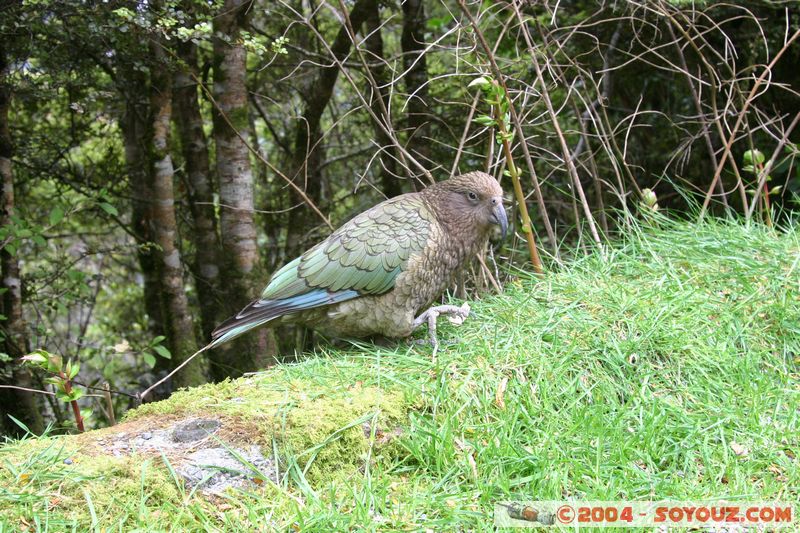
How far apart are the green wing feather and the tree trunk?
1.99 meters

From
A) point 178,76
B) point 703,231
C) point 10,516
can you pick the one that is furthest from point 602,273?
point 178,76

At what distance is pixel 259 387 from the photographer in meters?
3.64

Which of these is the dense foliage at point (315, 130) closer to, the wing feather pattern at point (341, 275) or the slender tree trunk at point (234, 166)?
the slender tree trunk at point (234, 166)

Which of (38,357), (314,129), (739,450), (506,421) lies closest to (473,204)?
(506,421)

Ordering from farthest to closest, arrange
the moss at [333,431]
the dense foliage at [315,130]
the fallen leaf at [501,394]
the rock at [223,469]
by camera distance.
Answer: the dense foliage at [315,130] → the fallen leaf at [501,394] → the moss at [333,431] → the rock at [223,469]

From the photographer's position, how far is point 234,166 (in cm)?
535

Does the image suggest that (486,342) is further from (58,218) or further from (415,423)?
(58,218)

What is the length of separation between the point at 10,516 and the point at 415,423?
1.60m

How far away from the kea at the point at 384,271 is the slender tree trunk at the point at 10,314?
6.24 ft

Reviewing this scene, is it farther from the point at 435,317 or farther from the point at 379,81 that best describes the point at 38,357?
the point at 379,81

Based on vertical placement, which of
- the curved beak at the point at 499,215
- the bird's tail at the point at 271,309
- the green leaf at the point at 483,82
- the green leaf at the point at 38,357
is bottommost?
the bird's tail at the point at 271,309

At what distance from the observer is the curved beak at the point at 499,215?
4125 mm

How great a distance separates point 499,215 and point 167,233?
Result: 288 centimetres

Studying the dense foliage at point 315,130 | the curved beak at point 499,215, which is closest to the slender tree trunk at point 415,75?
the dense foliage at point 315,130
